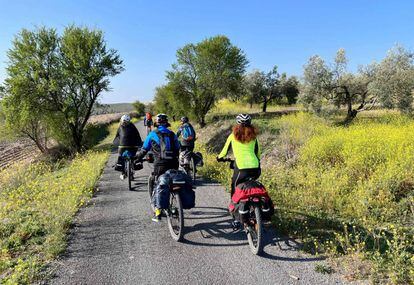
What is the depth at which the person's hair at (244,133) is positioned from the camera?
5.39 m

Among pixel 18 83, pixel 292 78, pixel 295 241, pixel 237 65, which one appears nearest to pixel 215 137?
pixel 237 65

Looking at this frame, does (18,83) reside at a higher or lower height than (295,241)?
higher

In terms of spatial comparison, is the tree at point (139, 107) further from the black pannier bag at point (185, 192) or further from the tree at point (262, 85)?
the black pannier bag at point (185, 192)

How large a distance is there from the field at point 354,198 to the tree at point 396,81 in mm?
13628

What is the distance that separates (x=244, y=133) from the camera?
5410mm

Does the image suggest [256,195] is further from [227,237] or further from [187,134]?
[187,134]

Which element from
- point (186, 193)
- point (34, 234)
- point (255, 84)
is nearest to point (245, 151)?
point (186, 193)

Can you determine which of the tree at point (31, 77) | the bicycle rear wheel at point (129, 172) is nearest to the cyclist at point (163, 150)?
the bicycle rear wheel at point (129, 172)

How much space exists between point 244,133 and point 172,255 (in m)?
2.47

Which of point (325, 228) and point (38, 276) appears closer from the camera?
point (38, 276)

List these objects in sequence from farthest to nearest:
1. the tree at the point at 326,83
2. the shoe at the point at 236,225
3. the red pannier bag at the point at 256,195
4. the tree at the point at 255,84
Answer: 1. the tree at the point at 255,84
2. the tree at the point at 326,83
3. the shoe at the point at 236,225
4. the red pannier bag at the point at 256,195

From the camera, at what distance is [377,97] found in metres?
23.5

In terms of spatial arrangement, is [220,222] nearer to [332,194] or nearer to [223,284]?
[223,284]

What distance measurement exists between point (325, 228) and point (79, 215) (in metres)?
5.57
